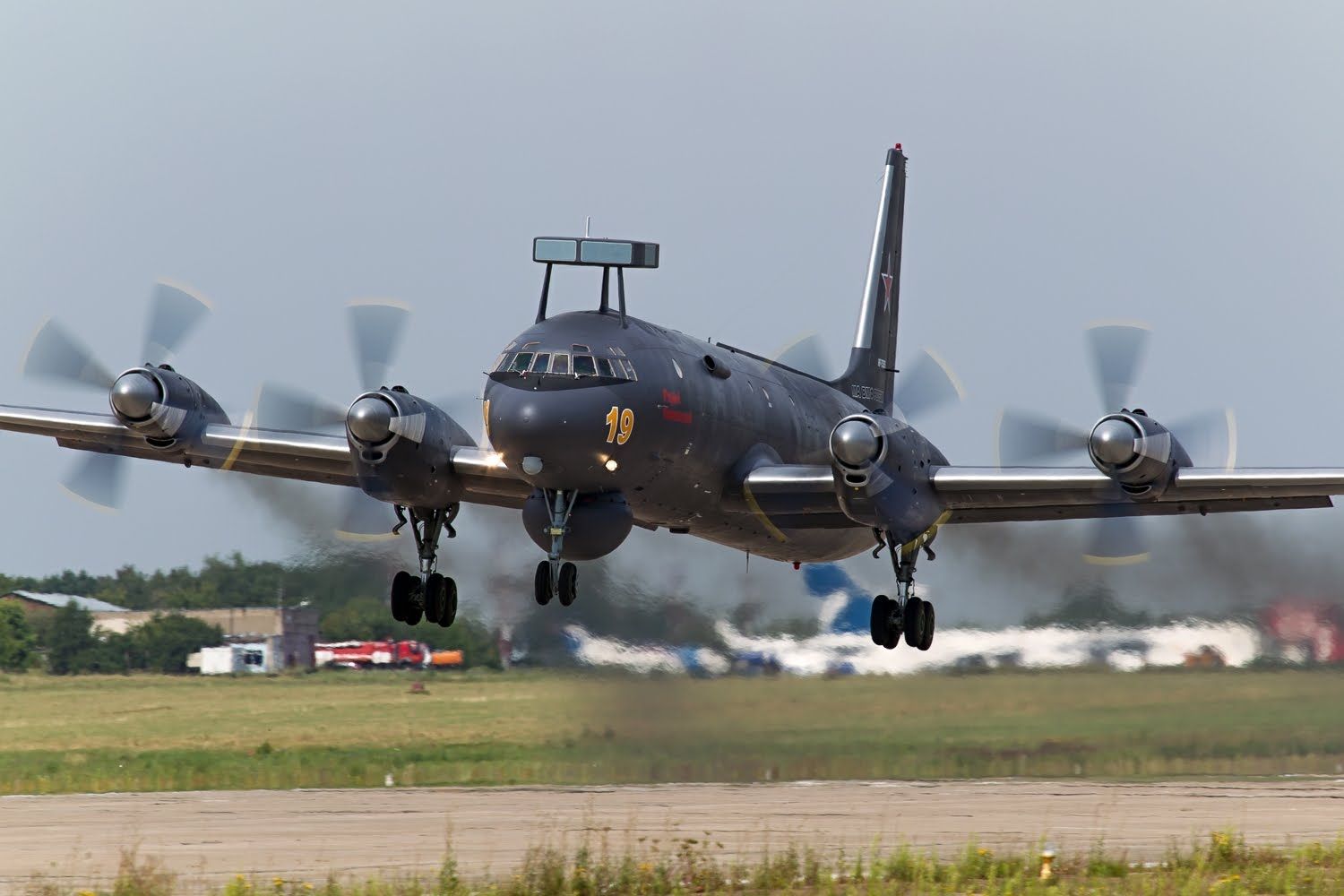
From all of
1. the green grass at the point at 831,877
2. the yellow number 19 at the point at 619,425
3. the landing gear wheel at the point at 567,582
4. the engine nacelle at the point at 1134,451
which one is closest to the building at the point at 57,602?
the landing gear wheel at the point at 567,582

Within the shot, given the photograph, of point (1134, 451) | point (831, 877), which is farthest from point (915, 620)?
point (831, 877)

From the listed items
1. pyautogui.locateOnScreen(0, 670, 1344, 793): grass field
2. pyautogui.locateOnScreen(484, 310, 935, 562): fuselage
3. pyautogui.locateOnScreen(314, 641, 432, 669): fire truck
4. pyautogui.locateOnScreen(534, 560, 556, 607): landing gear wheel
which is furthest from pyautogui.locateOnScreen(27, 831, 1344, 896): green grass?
pyautogui.locateOnScreen(314, 641, 432, 669): fire truck

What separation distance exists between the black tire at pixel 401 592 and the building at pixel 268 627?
8.25 meters

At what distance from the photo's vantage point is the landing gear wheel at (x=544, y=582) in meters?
25.3

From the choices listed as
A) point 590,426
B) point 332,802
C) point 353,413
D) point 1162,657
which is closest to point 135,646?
point 332,802

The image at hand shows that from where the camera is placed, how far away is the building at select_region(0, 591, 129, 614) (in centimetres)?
4072

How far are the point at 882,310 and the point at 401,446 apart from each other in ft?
46.9

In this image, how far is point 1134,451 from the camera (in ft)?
87.9

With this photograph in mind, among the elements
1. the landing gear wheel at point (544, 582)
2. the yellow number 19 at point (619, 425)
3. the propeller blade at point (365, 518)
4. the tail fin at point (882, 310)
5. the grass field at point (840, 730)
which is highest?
the tail fin at point (882, 310)

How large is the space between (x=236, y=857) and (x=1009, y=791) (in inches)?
585

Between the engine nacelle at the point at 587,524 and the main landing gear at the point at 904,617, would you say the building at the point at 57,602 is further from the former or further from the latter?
the main landing gear at the point at 904,617

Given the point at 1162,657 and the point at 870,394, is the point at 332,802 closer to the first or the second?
the point at 870,394

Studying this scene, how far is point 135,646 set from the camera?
39.6m

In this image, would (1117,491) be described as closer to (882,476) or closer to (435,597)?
(882,476)
